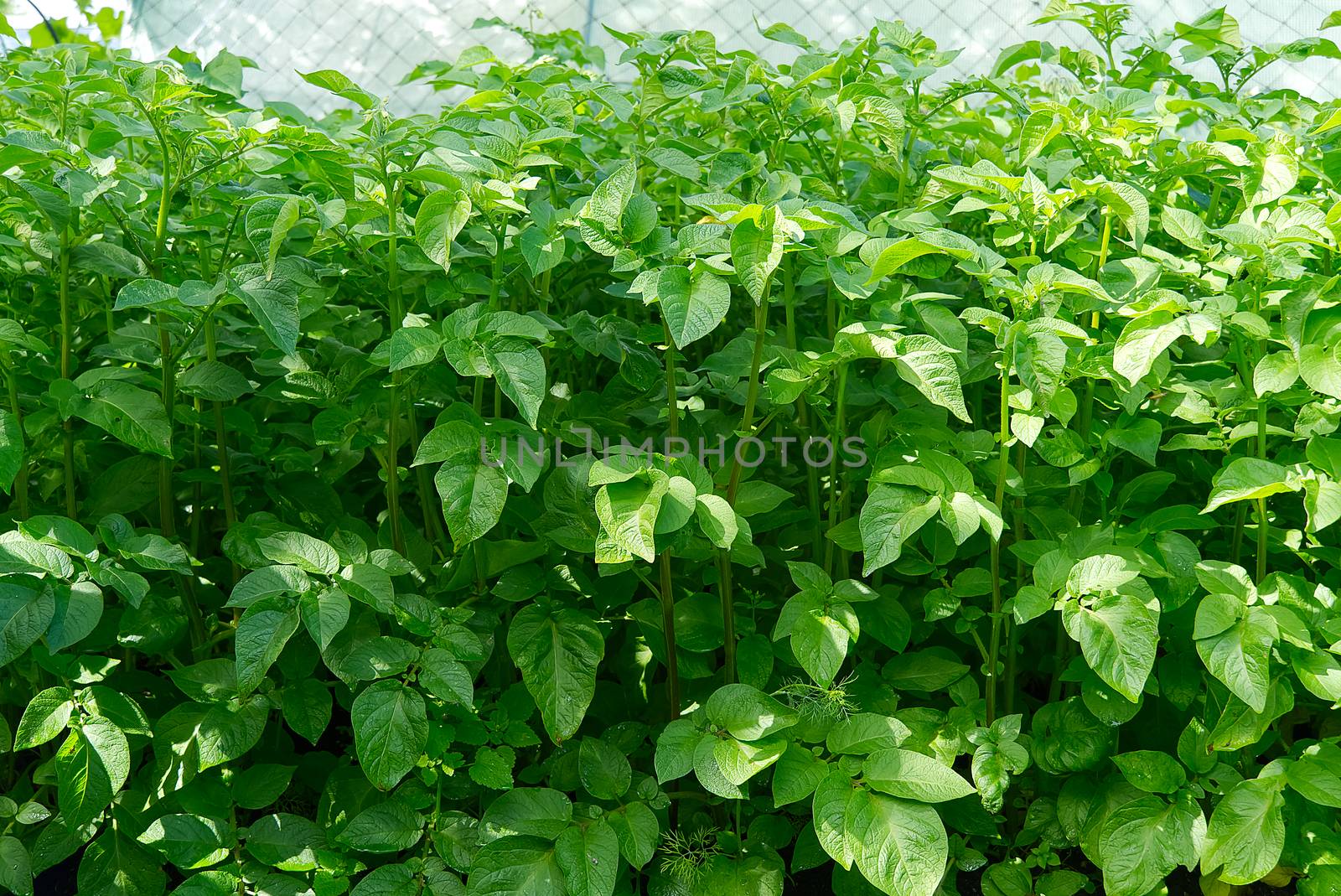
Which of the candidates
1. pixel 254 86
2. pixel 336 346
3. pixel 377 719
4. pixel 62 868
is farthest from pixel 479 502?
pixel 254 86

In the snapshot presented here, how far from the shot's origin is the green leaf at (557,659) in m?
1.08

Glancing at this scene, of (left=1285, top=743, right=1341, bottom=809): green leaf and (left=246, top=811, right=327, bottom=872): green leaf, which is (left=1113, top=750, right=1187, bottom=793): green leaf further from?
(left=246, top=811, right=327, bottom=872): green leaf

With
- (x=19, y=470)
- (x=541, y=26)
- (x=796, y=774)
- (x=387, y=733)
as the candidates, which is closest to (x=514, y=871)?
(x=387, y=733)

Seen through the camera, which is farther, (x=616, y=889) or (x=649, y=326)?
(x=649, y=326)

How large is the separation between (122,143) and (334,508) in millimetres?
898

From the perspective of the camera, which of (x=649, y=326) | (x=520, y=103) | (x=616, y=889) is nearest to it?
(x=616, y=889)

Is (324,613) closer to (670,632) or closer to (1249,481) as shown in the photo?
(670,632)

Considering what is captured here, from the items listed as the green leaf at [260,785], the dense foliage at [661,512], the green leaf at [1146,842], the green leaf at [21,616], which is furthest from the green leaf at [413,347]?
the green leaf at [1146,842]

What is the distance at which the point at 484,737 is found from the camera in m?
1.08

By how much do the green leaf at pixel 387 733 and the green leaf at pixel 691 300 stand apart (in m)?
0.43

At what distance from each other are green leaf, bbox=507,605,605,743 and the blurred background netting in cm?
209

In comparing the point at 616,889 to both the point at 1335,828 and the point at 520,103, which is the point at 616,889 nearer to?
the point at 1335,828

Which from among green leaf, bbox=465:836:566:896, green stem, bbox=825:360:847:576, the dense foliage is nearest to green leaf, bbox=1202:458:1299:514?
the dense foliage

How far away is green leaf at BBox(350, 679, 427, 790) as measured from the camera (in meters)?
0.99
